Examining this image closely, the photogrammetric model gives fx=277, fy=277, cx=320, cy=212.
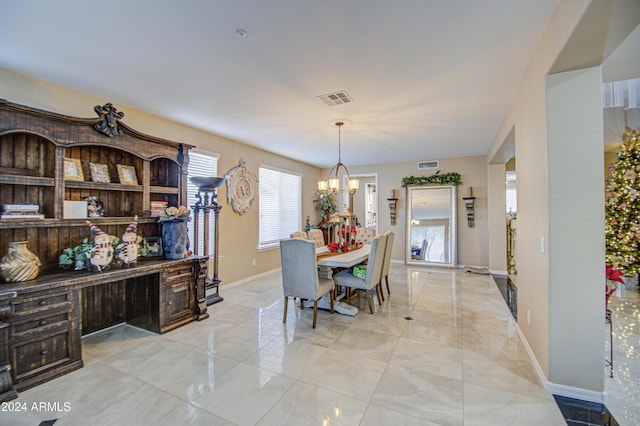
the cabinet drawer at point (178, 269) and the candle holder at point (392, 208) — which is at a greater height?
the candle holder at point (392, 208)

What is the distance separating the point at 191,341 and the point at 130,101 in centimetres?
294

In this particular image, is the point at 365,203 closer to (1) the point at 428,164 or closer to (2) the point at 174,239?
(1) the point at 428,164

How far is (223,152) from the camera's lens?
4.98m

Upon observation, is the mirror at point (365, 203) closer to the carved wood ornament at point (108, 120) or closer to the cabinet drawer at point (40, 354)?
the carved wood ornament at point (108, 120)

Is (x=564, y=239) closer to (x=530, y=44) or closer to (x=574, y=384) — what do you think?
(x=574, y=384)

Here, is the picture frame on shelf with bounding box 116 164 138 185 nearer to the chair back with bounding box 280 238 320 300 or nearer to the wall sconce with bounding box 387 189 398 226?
the chair back with bounding box 280 238 320 300

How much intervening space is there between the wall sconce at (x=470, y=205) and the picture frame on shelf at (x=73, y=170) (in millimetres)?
7139

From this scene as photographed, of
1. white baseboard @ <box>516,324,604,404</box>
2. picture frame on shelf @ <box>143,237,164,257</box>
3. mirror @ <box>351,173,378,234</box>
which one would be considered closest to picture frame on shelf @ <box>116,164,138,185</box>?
picture frame on shelf @ <box>143,237,164,257</box>

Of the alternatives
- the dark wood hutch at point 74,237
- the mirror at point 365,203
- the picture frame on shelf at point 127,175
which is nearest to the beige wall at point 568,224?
the dark wood hutch at point 74,237

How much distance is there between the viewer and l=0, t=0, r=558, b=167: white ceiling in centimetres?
188

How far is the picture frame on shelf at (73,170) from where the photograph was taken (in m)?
2.90

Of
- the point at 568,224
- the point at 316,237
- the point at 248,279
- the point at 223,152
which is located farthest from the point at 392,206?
the point at 568,224

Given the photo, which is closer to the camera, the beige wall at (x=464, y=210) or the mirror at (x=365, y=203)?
the beige wall at (x=464, y=210)

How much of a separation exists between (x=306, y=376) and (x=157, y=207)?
2.84 m
